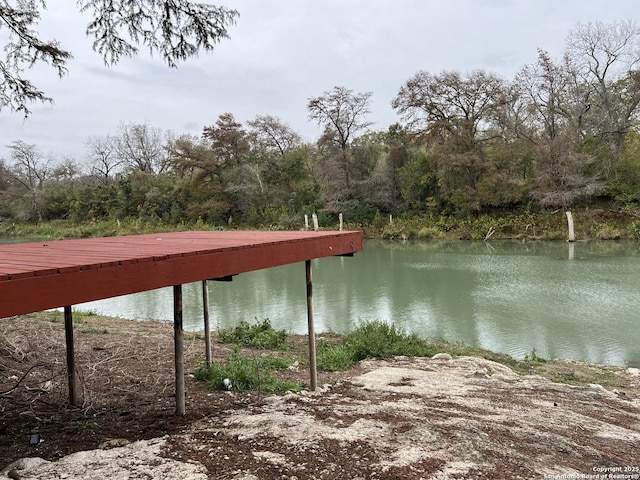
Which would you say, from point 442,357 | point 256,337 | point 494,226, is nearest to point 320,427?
point 442,357

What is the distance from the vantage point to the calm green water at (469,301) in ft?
26.1

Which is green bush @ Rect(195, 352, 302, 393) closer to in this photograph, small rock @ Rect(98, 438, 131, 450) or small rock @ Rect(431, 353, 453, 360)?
small rock @ Rect(98, 438, 131, 450)

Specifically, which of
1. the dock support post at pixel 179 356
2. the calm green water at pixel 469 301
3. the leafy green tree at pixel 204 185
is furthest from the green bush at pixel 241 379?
the leafy green tree at pixel 204 185

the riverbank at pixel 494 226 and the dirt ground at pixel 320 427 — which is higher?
the riverbank at pixel 494 226

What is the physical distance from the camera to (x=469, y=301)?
1066 cm

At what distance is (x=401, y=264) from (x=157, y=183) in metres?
22.6

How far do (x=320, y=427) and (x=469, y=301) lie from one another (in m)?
8.29

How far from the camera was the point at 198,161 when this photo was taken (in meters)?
30.6

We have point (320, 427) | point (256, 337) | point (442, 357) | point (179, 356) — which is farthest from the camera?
point (256, 337)

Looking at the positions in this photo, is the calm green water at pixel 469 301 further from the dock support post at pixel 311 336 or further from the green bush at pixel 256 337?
the dock support post at pixel 311 336

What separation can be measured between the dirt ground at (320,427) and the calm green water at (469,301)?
3.07 metres

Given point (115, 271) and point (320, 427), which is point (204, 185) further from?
point (115, 271)

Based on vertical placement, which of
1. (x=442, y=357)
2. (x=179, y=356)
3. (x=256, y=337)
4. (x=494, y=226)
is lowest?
(x=442, y=357)

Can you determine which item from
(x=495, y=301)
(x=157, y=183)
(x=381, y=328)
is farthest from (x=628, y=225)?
(x=157, y=183)
